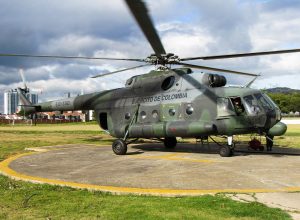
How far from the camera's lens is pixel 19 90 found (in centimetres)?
2400

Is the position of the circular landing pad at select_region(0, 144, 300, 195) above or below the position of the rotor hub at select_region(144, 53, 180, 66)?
below

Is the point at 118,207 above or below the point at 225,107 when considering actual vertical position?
below

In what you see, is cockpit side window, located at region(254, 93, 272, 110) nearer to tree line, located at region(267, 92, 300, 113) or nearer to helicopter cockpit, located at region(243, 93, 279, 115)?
helicopter cockpit, located at region(243, 93, 279, 115)

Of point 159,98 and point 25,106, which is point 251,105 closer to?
point 159,98

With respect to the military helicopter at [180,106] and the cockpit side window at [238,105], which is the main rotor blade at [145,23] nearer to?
the military helicopter at [180,106]

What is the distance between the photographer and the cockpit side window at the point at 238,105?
13.9 metres

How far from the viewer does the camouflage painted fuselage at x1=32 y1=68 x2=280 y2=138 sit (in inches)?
549

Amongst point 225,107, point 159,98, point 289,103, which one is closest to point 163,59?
point 159,98

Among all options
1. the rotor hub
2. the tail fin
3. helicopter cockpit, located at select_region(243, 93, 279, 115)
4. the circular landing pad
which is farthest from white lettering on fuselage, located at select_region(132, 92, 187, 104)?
the tail fin

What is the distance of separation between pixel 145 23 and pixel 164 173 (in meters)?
4.28

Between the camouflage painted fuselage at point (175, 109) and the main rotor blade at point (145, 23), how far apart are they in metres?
2.11

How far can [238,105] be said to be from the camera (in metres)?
14.2

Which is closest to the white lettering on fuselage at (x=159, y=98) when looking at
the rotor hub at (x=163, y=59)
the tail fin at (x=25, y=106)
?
the rotor hub at (x=163, y=59)

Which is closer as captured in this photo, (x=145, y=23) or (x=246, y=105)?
(x=145, y=23)
